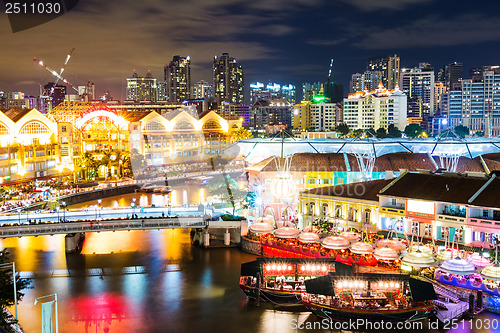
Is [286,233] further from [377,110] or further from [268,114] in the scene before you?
[268,114]

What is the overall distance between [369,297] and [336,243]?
5472 millimetres

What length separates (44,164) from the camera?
59.0 metres

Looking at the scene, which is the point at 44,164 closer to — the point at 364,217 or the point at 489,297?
the point at 364,217

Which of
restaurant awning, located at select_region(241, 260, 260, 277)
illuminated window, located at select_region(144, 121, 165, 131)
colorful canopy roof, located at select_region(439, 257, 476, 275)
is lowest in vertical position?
restaurant awning, located at select_region(241, 260, 260, 277)

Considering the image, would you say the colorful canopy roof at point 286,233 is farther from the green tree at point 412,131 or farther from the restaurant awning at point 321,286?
the green tree at point 412,131

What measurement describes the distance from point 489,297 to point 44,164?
5114 centimetres

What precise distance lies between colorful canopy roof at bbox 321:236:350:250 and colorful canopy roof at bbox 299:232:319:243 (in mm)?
1135

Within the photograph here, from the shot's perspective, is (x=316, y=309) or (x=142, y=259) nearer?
(x=316, y=309)

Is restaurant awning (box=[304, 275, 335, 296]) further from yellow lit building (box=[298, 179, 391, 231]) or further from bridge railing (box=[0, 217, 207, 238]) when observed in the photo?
bridge railing (box=[0, 217, 207, 238])

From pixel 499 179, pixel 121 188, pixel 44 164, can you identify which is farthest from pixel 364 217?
pixel 44 164

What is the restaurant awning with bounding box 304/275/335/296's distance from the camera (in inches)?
822

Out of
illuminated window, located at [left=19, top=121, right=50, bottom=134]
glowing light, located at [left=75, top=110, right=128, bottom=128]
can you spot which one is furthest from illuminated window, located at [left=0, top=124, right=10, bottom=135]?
glowing light, located at [left=75, top=110, right=128, bottom=128]

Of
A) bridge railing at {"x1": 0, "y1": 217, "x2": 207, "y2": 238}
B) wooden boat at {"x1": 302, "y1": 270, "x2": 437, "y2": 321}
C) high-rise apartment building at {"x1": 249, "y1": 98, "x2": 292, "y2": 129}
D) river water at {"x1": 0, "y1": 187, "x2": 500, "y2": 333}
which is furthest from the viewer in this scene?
high-rise apartment building at {"x1": 249, "y1": 98, "x2": 292, "y2": 129}

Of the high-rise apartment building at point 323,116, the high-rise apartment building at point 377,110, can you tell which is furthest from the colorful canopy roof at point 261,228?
the high-rise apartment building at point 323,116
